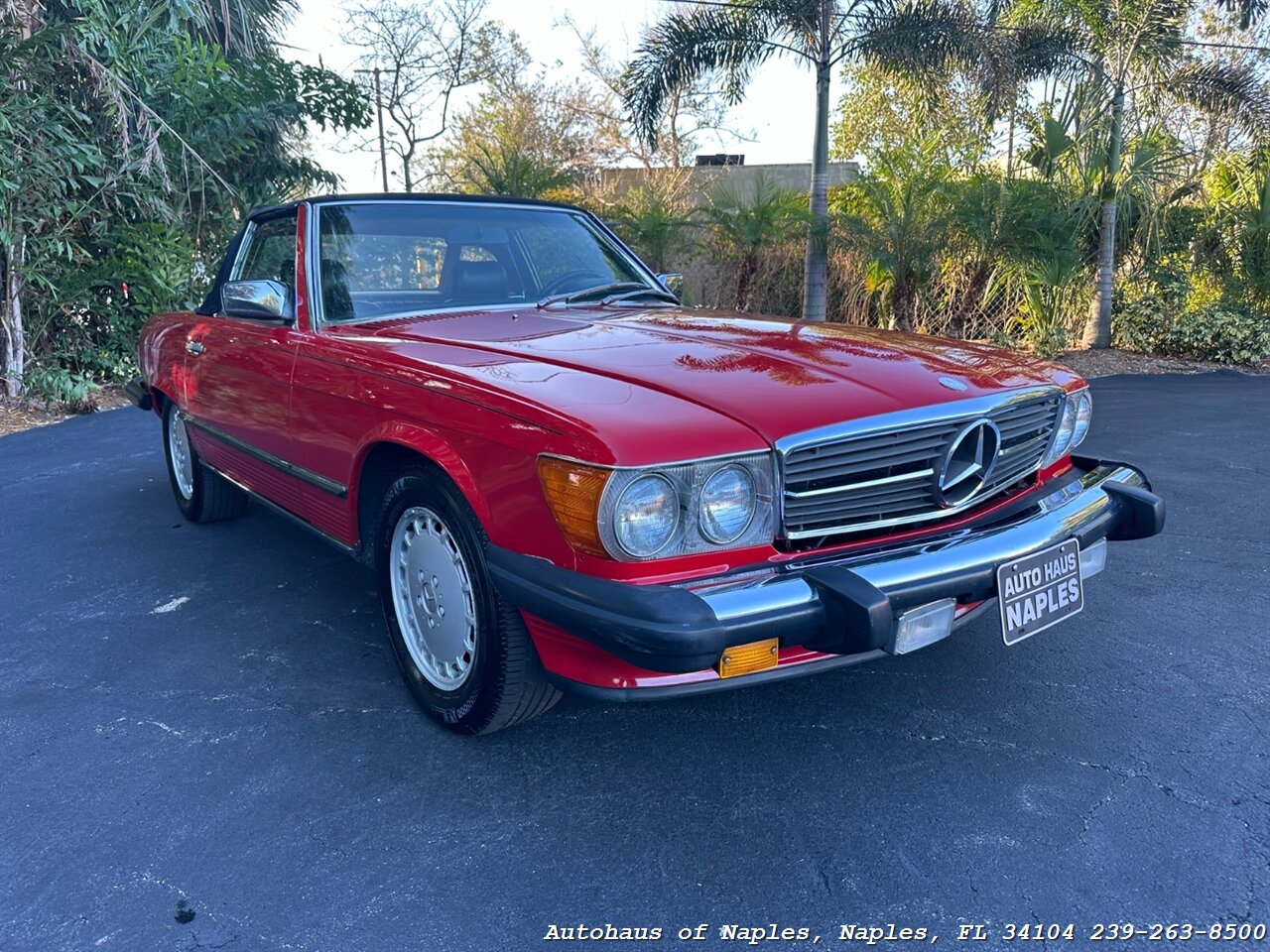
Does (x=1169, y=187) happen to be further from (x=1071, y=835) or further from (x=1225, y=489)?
(x=1071, y=835)

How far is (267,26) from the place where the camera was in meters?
11.6

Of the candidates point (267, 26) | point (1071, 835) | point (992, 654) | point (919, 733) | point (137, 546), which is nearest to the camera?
point (1071, 835)

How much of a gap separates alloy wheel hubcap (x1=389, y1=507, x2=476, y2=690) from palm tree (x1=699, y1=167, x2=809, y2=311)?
10072 millimetres

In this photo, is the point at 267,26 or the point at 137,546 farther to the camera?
the point at 267,26

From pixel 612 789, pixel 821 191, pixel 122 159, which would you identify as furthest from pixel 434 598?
pixel 821 191

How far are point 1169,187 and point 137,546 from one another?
12.6 m

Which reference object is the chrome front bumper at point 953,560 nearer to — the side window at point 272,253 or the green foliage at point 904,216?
the side window at point 272,253

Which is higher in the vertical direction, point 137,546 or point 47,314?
point 47,314

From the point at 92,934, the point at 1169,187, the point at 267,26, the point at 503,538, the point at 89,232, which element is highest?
the point at 267,26

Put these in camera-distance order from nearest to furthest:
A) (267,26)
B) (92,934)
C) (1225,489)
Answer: (92,934), (1225,489), (267,26)

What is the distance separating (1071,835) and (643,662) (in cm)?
111

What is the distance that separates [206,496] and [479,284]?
2070mm

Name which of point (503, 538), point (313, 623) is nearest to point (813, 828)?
point (503, 538)

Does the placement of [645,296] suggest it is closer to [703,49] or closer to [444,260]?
[444,260]
